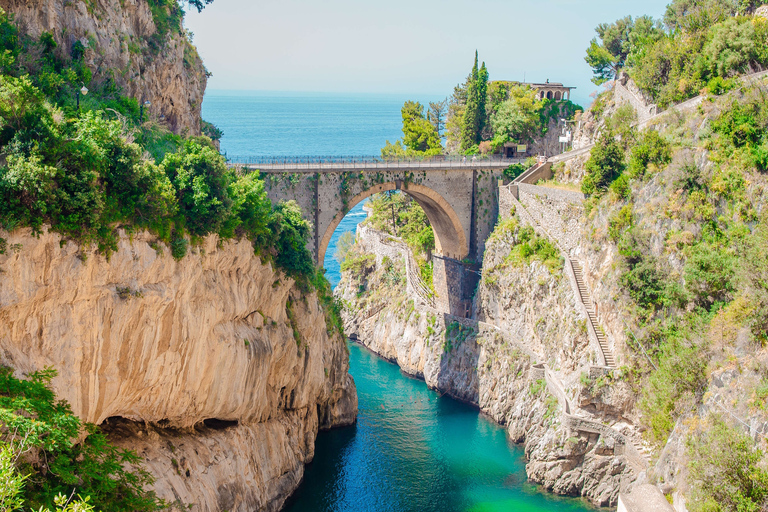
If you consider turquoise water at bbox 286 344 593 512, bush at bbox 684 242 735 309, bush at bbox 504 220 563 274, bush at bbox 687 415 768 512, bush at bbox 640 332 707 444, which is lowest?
turquoise water at bbox 286 344 593 512

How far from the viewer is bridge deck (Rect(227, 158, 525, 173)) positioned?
3997cm

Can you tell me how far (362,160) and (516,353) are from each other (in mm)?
15793

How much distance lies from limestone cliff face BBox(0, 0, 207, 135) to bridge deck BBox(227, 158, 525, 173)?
4.58m

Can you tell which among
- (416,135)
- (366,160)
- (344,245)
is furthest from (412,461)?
(416,135)

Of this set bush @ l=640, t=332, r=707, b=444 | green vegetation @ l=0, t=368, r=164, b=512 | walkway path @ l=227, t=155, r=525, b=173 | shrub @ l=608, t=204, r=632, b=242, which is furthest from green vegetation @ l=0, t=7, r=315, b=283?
bush @ l=640, t=332, r=707, b=444

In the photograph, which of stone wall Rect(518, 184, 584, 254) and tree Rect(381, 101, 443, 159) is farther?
tree Rect(381, 101, 443, 159)

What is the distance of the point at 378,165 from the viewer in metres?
44.4

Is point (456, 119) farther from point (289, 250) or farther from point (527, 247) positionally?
point (289, 250)

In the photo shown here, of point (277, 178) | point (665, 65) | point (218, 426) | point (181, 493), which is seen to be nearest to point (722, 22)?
point (665, 65)

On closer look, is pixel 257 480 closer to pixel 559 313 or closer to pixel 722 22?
pixel 559 313

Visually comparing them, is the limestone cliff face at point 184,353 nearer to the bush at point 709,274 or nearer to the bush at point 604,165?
the bush at point 604,165

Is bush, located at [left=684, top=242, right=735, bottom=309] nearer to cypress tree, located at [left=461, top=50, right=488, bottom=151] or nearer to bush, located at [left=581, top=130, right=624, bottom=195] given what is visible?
bush, located at [left=581, top=130, right=624, bottom=195]

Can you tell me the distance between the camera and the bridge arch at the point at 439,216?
44.2 m

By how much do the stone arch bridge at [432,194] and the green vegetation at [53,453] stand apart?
71.4ft
